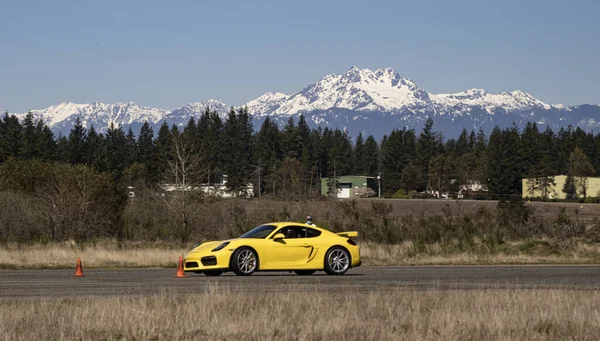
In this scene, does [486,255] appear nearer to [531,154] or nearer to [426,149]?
[531,154]

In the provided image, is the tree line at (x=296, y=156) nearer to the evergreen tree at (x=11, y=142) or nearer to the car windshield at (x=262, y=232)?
the evergreen tree at (x=11, y=142)

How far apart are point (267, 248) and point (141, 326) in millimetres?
10797

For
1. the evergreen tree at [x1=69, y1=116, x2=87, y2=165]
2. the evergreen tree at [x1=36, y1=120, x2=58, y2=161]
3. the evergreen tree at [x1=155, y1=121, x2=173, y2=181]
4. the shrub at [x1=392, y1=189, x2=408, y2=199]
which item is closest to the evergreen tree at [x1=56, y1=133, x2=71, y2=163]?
the evergreen tree at [x1=69, y1=116, x2=87, y2=165]

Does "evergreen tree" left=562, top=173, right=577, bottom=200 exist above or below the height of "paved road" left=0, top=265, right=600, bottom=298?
above

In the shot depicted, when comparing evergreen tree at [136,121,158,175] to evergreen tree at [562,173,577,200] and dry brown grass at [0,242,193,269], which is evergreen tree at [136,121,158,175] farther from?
dry brown grass at [0,242,193,269]

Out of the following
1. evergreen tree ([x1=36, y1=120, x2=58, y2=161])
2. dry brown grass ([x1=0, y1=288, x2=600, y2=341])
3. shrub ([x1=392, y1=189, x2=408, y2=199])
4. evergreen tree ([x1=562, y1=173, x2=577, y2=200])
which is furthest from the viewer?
shrub ([x1=392, y1=189, x2=408, y2=199])

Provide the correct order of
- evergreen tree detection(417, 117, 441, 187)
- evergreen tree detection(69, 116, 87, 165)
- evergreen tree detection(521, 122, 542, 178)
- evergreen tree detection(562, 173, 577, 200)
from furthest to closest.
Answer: evergreen tree detection(417, 117, 441, 187) → evergreen tree detection(521, 122, 542, 178) → evergreen tree detection(69, 116, 87, 165) → evergreen tree detection(562, 173, 577, 200)

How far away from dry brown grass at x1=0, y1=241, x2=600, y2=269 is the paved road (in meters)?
Result: 3.93

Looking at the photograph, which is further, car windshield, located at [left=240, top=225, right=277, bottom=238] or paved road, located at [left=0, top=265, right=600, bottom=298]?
car windshield, located at [left=240, top=225, right=277, bottom=238]

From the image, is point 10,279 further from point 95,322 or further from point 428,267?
point 428,267

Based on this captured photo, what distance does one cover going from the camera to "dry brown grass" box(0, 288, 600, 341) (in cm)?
1125

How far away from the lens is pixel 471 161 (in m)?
177

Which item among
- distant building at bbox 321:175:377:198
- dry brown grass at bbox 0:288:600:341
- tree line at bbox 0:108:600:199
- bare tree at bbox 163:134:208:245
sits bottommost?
dry brown grass at bbox 0:288:600:341

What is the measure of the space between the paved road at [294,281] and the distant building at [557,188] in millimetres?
126566
